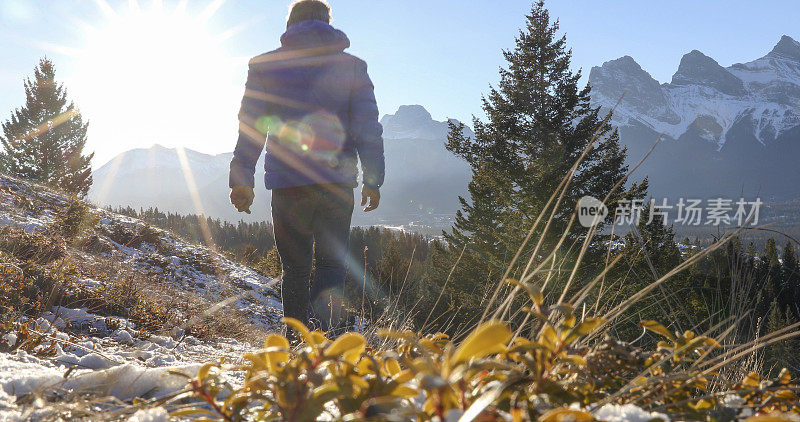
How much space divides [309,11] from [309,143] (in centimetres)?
100

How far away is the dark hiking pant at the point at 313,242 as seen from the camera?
2809mm

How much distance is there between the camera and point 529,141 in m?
16.0

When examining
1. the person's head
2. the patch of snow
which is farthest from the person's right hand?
the patch of snow

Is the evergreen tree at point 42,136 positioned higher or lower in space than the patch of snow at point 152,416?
higher

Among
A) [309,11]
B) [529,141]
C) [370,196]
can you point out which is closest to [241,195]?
[370,196]

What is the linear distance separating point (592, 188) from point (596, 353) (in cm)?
1495

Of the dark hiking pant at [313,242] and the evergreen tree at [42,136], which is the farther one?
the evergreen tree at [42,136]

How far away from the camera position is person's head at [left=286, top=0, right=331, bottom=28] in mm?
3012

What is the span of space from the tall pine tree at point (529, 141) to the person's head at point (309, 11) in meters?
11.3

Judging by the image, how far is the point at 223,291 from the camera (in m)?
6.14

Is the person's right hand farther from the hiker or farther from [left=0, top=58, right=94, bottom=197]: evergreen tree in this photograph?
[left=0, top=58, right=94, bottom=197]: evergreen tree

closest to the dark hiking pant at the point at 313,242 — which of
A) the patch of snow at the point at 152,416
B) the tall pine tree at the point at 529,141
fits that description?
the patch of snow at the point at 152,416

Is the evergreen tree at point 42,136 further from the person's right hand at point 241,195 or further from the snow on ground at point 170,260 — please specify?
the person's right hand at point 241,195

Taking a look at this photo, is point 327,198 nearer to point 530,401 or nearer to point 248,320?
point 530,401
